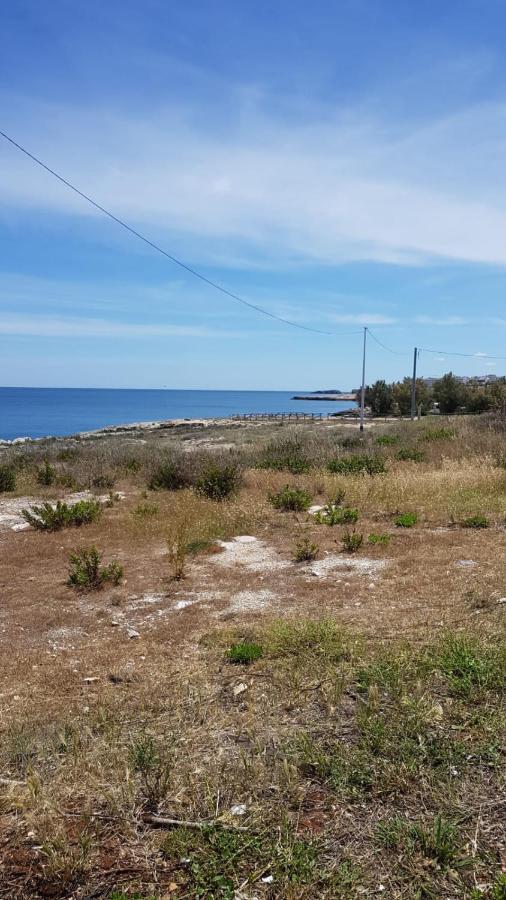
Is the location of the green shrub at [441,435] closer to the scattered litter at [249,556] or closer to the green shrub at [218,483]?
the green shrub at [218,483]

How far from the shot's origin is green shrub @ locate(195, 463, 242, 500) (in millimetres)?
13203

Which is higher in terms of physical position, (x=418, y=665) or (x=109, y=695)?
(x=418, y=665)

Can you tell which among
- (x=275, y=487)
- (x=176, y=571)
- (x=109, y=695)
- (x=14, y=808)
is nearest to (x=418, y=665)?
(x=109, y=695)

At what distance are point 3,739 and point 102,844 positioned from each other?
1.41m

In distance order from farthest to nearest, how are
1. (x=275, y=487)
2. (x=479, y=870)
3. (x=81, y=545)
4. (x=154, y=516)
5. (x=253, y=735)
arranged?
(x=275, y=487) → (x=154, y=516) → (x=81, y=545) → (x=253, y=735) → (x=479, y=870)

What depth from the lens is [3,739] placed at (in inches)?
153

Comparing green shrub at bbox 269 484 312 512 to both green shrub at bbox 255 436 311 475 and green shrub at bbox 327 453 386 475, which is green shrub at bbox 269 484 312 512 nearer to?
green shrub at bbox 327 453 386 475

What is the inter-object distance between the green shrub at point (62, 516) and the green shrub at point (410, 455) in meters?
9.50

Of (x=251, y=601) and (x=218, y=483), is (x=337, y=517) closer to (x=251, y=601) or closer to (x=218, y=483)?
(x=218, y=483)

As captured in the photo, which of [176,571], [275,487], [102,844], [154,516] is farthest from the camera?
[275,487]

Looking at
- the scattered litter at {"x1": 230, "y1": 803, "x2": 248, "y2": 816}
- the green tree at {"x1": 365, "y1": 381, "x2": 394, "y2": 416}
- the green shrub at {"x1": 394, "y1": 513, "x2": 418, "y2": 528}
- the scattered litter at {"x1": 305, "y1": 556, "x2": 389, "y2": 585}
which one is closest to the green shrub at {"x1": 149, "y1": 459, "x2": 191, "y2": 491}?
the green shrub at {"x1": 394, "y1": 513, "x2": 418, "y2": 528}

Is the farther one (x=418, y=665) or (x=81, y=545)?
(x=81, y=545)

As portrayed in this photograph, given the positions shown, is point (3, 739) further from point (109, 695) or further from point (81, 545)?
point (81, 545)

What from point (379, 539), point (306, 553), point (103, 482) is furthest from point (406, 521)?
point (103, 482)
